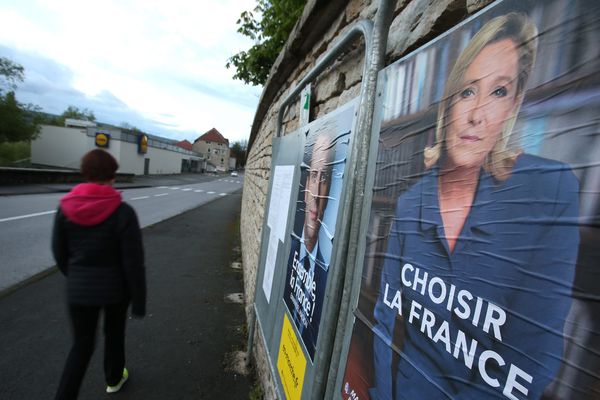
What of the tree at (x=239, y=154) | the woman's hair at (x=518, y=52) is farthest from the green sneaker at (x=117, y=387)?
the tree at (x=239, y=154)

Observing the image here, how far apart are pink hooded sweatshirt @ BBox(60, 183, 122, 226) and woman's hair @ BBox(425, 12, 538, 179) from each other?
2.31m

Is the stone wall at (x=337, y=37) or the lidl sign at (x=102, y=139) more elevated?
the lidl sign at (x=102, y=139)

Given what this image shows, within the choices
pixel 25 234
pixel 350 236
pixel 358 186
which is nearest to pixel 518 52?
pixel 358 186

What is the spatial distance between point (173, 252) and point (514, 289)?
8.02 meters

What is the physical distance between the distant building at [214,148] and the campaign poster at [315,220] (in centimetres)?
8696

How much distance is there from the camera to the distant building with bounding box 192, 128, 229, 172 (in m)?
87.7

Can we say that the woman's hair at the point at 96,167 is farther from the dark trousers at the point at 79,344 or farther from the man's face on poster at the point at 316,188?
the man's face on poster at the point at 316,188

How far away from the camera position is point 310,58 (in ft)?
9.66

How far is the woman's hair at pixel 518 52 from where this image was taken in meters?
0.70

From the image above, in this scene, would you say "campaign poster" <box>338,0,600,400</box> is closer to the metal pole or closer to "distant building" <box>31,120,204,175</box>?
the metal pole

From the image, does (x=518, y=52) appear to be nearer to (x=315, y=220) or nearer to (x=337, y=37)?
(x=315, y=220)

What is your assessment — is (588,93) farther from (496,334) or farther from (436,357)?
(436,357)

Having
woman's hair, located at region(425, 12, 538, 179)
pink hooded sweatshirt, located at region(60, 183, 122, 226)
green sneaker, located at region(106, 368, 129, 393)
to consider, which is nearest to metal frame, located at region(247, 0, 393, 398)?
woman's hair, located at region(425, 12, 538, 179)

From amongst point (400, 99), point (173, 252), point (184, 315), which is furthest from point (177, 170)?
point (400, 99)
